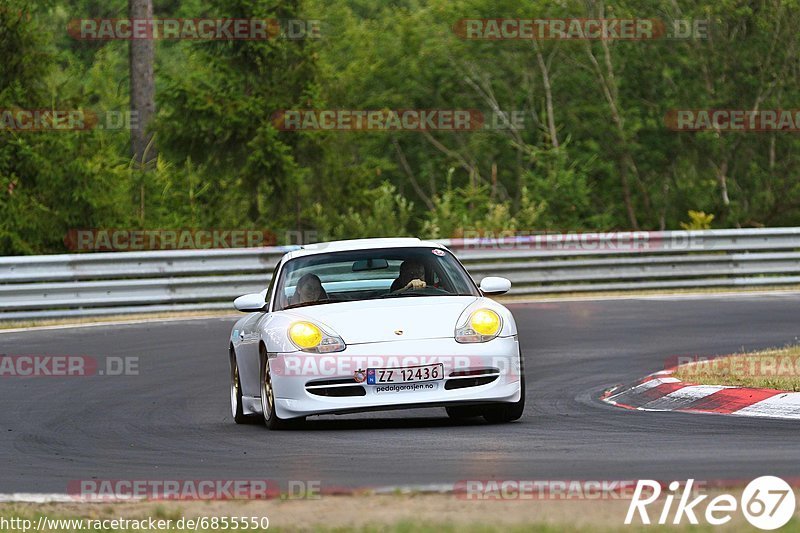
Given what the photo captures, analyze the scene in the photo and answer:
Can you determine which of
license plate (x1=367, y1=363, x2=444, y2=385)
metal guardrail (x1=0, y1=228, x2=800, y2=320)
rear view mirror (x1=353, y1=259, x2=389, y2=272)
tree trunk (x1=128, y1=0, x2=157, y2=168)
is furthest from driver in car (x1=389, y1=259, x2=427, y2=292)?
tree trunk (x1=128, y1=0, x2=157, y2=168)

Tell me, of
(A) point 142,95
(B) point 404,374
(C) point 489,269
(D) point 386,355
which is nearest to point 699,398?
(B) point 404,374

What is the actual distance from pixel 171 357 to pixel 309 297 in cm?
605

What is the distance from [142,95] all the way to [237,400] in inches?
872

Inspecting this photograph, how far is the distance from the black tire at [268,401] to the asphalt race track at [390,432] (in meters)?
0.09

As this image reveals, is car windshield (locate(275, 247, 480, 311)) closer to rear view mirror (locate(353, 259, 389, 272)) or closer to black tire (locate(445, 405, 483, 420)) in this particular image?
rear view mirror (locate(353, 259, 389, 272))

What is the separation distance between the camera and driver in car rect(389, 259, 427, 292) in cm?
1198

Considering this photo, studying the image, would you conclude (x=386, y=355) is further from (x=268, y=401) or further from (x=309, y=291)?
(x=309, y=291)

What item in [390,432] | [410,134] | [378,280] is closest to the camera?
[390,432]

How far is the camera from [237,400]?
12.4 m

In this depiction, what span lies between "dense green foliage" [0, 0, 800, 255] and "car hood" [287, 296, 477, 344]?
54.3ft

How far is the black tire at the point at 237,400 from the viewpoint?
1222 centimetres

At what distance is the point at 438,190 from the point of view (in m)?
51.5

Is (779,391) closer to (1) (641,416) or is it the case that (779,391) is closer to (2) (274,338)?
(1) (641,416)

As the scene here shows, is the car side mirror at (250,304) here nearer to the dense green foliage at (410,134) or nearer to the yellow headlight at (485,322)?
the yellow headlight at (485,322)
